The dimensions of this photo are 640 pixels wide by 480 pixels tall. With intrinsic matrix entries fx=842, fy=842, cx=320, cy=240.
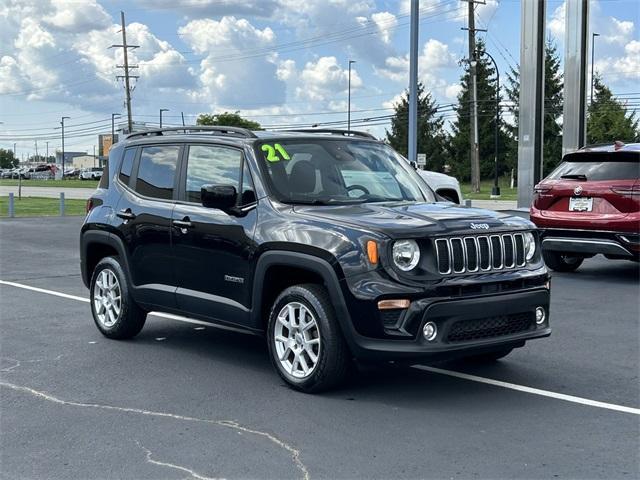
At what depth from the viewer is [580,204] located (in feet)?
36.4

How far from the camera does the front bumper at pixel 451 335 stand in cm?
534

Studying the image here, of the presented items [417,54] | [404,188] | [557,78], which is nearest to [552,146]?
[557,78]

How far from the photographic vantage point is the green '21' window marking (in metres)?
6.49

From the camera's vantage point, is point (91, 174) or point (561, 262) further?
point (91, 174)

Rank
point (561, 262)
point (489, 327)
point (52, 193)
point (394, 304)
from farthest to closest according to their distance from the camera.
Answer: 1. point (52, 193)
2. point (561, 262)
3. point (489, 327)
4. point (394, 304)

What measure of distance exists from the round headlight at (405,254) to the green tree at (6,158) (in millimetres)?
176456

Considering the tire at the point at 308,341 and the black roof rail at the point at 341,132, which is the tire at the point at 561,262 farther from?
the tire at the point at 308,341

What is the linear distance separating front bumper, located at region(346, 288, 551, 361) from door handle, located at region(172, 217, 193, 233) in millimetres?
1903

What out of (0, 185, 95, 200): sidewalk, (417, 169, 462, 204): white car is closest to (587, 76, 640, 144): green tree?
(0, 185, 95, 200): sidewalk

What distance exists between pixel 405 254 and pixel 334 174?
1.37 metres

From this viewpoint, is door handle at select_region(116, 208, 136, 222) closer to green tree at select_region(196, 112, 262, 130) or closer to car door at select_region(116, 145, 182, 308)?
car door at select_region(116, 145, 182, 308)

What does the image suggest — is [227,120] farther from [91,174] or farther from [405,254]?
[405,254]

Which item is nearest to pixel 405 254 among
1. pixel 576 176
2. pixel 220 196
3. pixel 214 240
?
pixel 220 196

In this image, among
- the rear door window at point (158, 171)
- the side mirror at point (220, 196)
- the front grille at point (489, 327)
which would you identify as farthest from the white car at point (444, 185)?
→ the front grille at point (489, 327)
